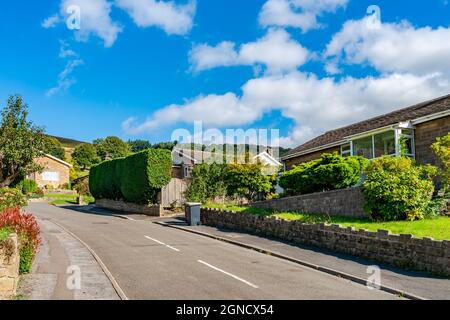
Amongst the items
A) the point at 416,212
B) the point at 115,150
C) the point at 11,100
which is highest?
the point at 115,150

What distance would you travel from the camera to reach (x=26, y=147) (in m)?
18.4

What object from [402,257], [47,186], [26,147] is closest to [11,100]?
[26,147]

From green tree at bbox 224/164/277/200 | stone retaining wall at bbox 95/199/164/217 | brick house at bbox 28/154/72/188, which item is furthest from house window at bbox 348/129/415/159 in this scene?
brick house at bbox 28/154/72/188

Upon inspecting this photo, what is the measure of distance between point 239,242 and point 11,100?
466 inches

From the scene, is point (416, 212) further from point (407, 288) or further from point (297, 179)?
point (297, 179)

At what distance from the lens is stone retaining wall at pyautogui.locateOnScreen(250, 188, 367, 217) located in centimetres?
1903

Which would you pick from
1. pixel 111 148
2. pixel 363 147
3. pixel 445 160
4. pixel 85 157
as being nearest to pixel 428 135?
pixel 363 147

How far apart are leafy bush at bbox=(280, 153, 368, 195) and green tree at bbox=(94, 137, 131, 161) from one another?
3208 inches

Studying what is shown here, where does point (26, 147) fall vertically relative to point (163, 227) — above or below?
above

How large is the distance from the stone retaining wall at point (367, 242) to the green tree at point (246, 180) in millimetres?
8998

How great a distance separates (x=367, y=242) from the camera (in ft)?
47.6

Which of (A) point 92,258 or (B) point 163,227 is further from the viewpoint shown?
(B) point 163,227

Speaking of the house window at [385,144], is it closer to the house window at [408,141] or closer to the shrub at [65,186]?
the house window at [408,141]

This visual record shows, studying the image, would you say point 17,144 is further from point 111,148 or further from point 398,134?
point 111,148
